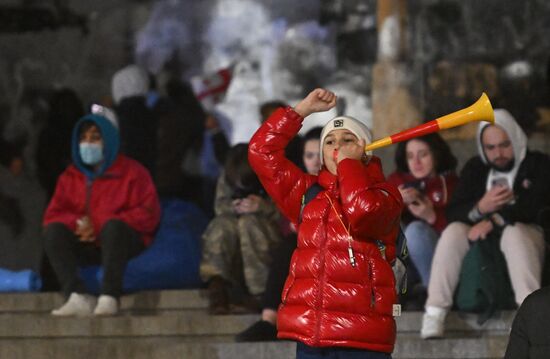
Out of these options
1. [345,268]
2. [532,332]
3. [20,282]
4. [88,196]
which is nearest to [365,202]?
[345,268]

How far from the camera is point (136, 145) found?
1149 cm

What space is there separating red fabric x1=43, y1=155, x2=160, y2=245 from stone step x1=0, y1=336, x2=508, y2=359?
964mm

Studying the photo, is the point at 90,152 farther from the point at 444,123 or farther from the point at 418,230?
the point at 444,123

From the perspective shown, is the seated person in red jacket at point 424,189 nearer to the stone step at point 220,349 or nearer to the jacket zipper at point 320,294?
the stone step at point 220,349

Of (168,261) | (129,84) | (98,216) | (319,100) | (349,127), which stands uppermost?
(129,84)

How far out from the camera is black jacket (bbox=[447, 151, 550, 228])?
883cm

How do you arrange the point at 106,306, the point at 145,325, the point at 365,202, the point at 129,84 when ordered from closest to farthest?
1. the point at 365,202
2. the point at 145,325
3. the point at 106,306
4. the point at 129,84

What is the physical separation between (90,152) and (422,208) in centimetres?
201

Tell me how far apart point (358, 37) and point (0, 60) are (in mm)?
2846

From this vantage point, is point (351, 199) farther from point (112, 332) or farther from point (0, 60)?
point (0, 60)

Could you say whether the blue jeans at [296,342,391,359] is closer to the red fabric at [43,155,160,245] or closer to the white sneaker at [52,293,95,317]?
the white sneaker at [52,293,95,317]

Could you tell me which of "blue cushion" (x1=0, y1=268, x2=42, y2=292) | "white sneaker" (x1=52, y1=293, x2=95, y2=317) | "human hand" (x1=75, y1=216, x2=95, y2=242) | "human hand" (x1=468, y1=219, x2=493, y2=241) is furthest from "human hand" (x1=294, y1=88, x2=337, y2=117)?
"blue cushion" (x1=0, y1=268, x2=42, y2=292)

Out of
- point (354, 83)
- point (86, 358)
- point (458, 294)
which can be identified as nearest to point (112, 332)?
point (86, 358)

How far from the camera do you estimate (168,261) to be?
9.63 meters
